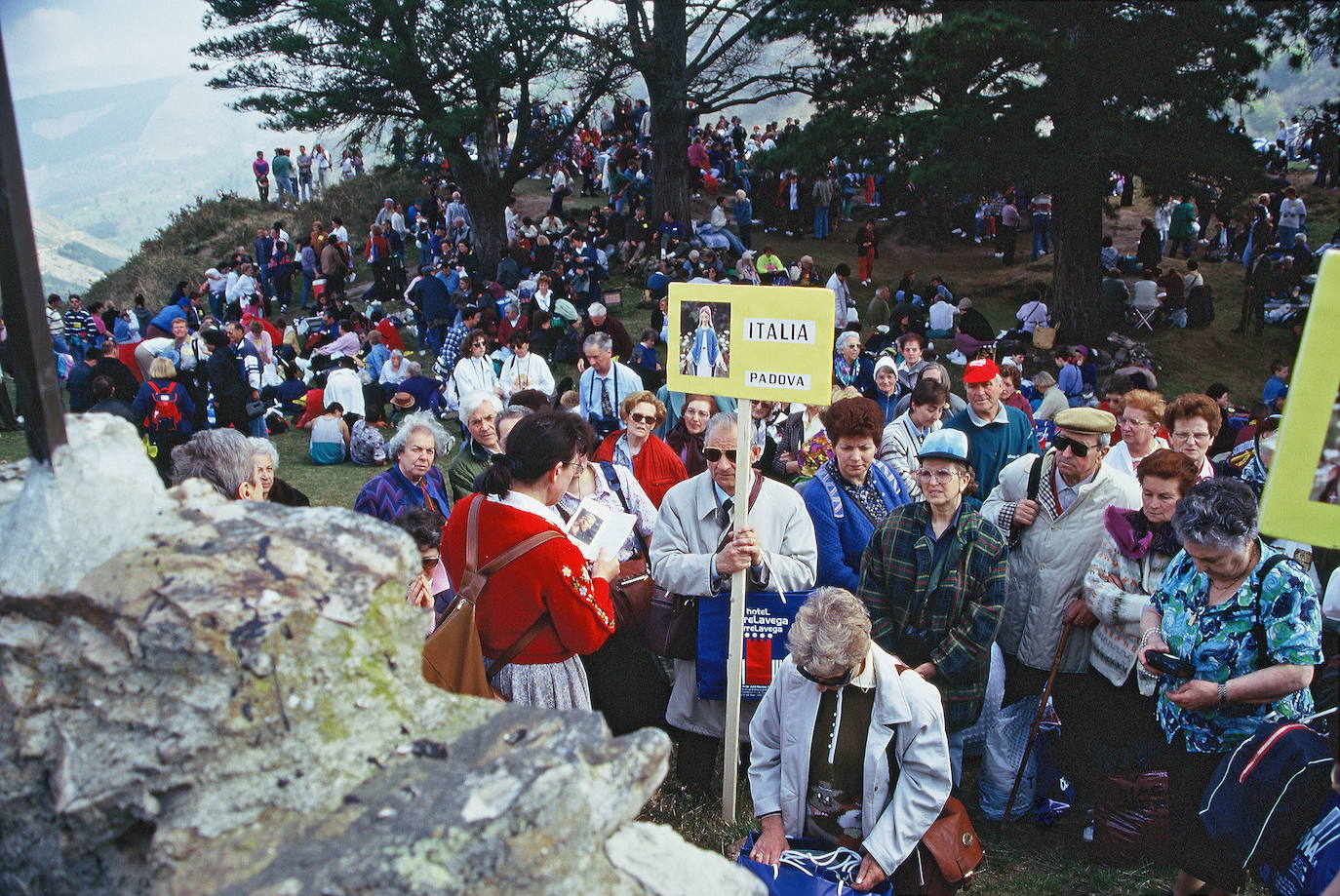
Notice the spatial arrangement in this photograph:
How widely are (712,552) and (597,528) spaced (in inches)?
24.5

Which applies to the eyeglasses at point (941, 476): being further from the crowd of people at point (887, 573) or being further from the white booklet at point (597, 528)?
the white booklet at point (597, 528)

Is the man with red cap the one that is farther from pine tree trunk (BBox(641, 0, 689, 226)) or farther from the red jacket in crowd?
pine tree trunk (BBox(641, 0, 689, 226))

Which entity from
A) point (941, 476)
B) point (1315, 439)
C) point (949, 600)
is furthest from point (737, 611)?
point (1315, 439)

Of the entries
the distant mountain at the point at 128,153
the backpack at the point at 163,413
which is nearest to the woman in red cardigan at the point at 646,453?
the backpack at the point at 163,413

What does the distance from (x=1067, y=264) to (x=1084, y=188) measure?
2.29 metres

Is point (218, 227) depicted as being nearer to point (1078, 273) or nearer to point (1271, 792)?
point (1078, 273)

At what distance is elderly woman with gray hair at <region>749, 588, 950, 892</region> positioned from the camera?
3.34 meters

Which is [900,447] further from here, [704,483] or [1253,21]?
[1253,21]

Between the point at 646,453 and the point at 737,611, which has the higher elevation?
the point at 646,453

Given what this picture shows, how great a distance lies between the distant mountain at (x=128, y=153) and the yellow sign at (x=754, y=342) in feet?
322

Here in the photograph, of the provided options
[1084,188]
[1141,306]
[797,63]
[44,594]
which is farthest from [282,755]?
[797,63]

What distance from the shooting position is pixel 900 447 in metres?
6.02

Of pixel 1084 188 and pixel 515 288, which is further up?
pixel 1084 188

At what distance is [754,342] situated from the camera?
13.5 ft
